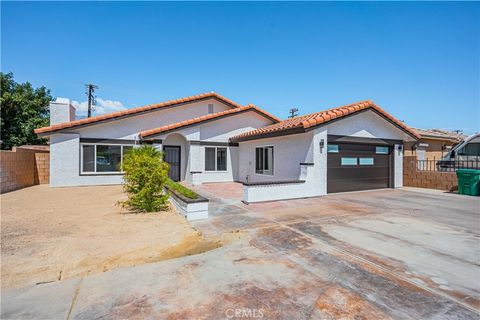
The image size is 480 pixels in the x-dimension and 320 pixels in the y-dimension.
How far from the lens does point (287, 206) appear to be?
8781 millimetres

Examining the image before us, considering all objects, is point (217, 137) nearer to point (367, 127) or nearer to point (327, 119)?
point (327, 119)

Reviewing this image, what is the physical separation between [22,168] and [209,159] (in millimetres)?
10725

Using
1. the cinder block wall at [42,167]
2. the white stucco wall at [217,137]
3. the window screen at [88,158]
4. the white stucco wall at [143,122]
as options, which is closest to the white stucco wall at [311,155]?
the white stucco wall at [217,137]

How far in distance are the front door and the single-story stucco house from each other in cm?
7

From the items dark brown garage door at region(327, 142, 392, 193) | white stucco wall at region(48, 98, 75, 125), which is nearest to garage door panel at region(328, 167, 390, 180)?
dark brown garage door at region(327, 142, 392, 193)

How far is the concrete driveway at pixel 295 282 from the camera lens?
9.18 ft

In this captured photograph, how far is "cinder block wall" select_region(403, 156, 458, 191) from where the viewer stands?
12922 mm

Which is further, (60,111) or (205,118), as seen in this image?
(205,118)

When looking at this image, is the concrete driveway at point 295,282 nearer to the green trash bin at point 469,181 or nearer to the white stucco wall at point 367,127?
the white stucco wall at point 367,127

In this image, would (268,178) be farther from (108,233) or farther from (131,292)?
(131,292)

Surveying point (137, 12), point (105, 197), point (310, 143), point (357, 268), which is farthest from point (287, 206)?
point (137, 12)

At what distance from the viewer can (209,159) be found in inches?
649

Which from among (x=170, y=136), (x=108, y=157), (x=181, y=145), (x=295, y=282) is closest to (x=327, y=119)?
(x=295, y=282)

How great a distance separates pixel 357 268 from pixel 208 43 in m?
14.7
